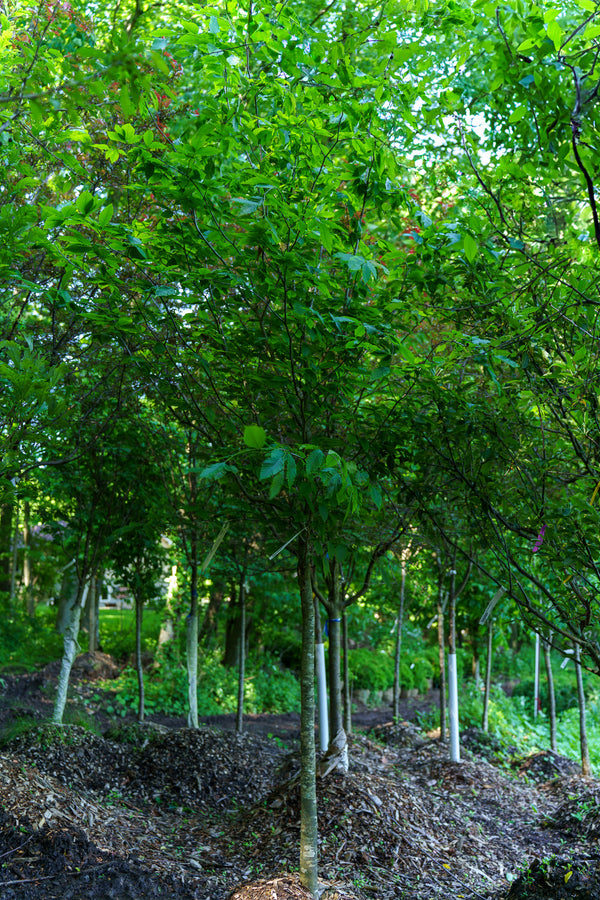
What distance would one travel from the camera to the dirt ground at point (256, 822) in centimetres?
370

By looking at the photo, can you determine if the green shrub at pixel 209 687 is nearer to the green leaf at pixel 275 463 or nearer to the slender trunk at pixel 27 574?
the slender trunk at pixel 27 574

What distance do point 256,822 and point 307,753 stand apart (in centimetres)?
192

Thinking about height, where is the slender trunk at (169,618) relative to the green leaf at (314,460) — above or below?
below

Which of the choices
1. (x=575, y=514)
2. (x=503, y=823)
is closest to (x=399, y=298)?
(x=575, y=514)

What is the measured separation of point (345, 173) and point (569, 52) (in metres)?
0.91

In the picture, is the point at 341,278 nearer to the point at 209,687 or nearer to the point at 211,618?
the point at 209,687

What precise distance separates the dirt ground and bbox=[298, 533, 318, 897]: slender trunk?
0.13 meters

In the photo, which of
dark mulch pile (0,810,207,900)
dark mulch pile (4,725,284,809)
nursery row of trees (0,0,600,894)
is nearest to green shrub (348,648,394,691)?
dark mulch pile (4,725,284,809)

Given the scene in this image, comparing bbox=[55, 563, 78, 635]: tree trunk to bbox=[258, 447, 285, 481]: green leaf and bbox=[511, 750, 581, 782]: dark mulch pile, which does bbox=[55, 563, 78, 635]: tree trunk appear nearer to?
bbox=[511, 750, 581, 782]: dark mulch pile

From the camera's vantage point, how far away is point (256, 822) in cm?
503

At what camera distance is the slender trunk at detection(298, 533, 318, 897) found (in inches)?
139

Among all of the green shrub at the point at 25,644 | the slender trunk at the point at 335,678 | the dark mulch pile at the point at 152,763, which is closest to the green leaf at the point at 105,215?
the slender trunk at the point at 335,678

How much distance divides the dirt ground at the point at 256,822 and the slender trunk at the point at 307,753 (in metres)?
0.13

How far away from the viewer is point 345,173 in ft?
8.92
